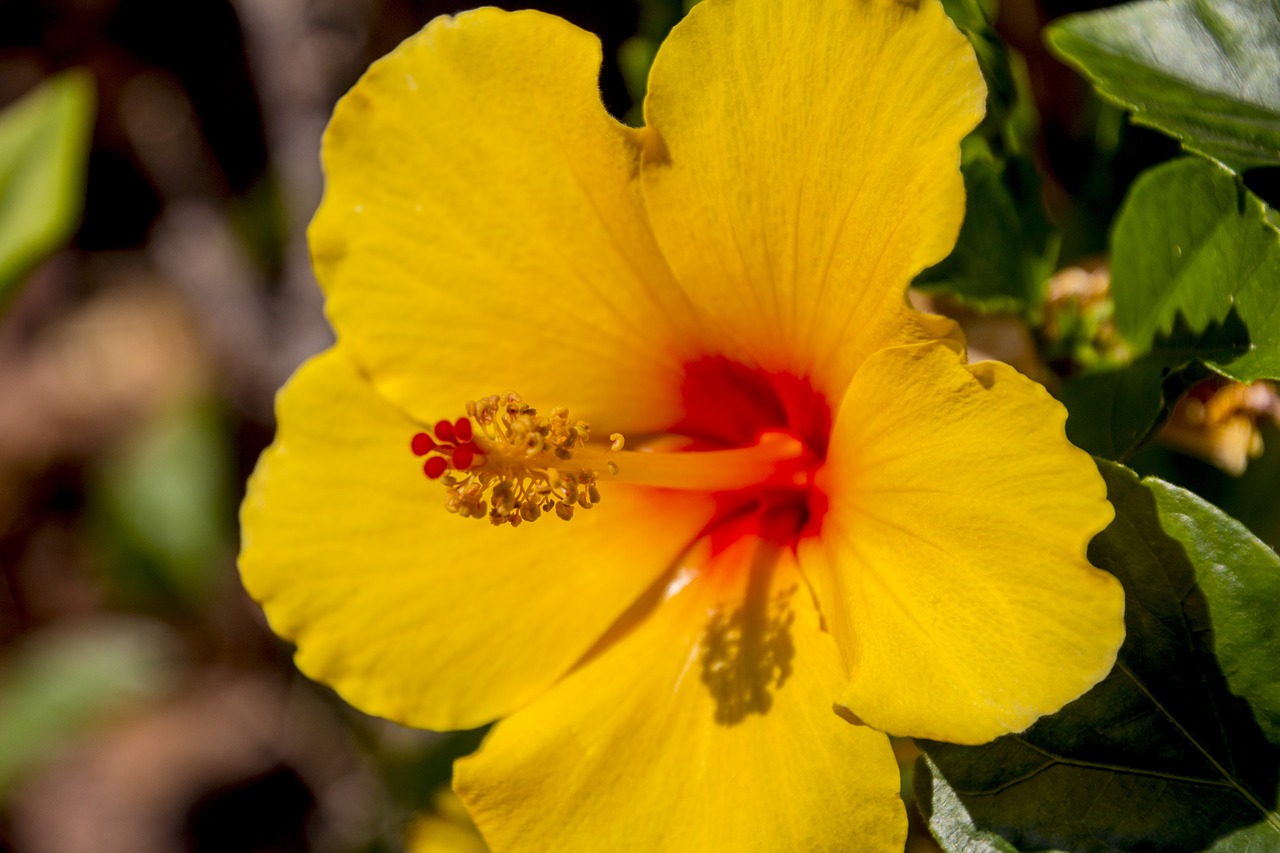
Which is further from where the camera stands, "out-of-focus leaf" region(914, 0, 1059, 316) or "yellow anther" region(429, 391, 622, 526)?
"out-of-focus leaf" region(914, 0, 1059, 316)

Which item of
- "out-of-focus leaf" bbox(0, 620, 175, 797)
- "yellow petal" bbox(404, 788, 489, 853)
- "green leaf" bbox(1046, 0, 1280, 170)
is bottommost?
"out-of-focus leaf" bbox(0, 620, 175, 797)

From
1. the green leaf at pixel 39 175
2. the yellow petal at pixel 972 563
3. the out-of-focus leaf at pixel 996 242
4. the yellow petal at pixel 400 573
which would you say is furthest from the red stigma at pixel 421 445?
the green leaf at pixel 39 175

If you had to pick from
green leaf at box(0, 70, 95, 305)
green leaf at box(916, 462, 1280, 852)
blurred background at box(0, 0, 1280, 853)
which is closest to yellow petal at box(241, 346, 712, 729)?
green leaf at box(916, 462, 1280, 852)

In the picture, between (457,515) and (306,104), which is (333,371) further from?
(306,104)

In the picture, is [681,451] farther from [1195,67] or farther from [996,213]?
[1195,67]

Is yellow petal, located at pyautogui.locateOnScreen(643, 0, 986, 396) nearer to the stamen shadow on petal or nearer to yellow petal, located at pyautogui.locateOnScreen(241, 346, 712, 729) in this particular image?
the stamen shadow on petal
